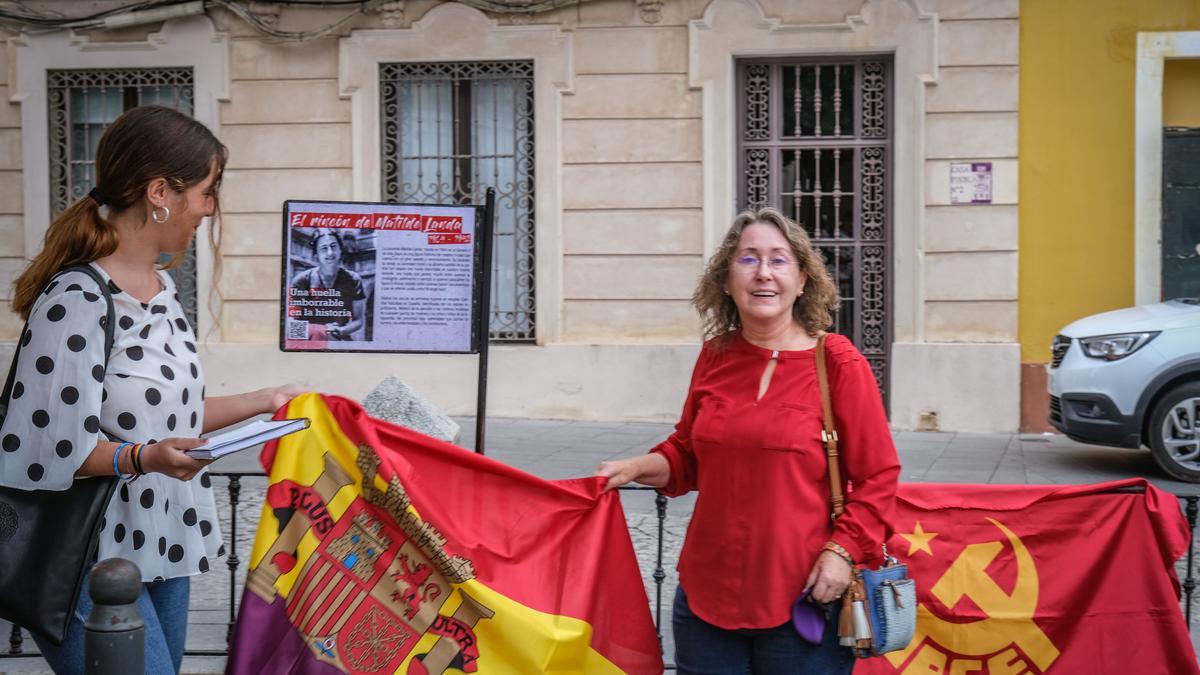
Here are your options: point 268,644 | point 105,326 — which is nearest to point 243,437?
point 105,326

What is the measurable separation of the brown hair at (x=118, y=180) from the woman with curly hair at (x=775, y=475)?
1.40 meters

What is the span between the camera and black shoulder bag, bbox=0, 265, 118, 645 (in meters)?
2.82

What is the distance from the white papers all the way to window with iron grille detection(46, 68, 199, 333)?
11271 millimetres

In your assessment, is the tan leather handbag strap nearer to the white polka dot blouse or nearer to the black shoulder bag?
the white polka dot blouse

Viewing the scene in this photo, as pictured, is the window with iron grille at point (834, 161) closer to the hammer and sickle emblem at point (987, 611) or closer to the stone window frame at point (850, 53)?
the stone window frame at point (850, 53)

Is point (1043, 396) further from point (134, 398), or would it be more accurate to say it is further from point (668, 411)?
point (134, 398)

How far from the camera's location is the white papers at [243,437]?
2.79 meters

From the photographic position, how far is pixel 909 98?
1249 cm

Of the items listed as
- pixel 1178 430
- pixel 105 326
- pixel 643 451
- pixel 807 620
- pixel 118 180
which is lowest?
pixel 643 451

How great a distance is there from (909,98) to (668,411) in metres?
3.79

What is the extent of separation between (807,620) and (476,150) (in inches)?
424

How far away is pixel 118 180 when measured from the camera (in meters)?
3.03

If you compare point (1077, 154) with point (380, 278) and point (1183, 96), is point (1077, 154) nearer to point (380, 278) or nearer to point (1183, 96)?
point (1183, 96)

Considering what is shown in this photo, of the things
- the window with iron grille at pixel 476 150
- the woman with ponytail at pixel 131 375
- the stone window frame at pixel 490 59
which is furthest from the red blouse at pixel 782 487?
the window with iron grille at pixel 476 150
